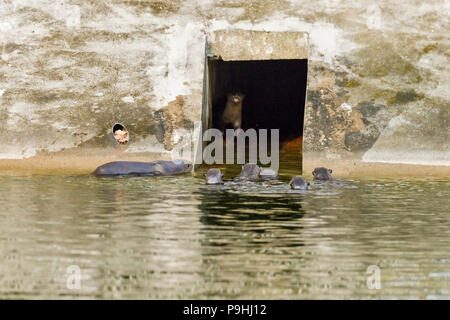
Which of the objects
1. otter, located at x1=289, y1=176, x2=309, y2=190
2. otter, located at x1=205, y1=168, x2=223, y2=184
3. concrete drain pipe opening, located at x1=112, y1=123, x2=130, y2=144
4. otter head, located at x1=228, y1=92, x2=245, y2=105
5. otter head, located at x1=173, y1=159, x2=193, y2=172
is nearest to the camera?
otter, located at x1=289, y1=176, x2=309, y2=190

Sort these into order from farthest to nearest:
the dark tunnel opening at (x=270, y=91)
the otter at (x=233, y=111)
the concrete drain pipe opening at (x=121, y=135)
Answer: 1. the dark tunnel opening at (x=270, y=91)
2. the otter at (x=233, y=111)
3. the concrete drain pipe opening at (x=121, y=135)

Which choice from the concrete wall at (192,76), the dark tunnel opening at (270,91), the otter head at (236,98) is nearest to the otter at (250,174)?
the concrete wall at (192,76)

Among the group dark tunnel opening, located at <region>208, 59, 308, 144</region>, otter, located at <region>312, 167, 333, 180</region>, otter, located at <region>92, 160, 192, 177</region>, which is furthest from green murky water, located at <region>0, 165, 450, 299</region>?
dark tunnel opening, located at <region>208, 59, 308, 144</region>

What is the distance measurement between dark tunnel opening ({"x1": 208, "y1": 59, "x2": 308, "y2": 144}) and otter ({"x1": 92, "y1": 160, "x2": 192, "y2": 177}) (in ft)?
24.7

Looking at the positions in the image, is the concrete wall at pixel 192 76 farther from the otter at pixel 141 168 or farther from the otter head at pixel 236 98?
the otter head at pixel 236 98

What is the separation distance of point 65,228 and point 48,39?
26.5 feet

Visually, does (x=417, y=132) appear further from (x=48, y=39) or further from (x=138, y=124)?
(x=48, y=39)

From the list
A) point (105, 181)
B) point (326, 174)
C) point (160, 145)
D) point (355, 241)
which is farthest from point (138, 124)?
point (355, 241)

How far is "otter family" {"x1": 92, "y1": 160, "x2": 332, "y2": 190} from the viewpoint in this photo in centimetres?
1402

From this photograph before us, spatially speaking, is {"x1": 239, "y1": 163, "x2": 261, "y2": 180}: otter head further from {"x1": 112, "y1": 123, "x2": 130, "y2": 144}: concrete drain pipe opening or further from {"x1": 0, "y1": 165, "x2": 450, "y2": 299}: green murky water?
{"x1": 112, "y1": 123, "x2": 130, "y2": 144}: concrete drain pipe opening

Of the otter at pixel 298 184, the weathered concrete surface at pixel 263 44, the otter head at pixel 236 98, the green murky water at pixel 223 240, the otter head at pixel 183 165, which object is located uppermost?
the weathered concrete surface at pixel 263 44

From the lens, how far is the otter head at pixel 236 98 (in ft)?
75.2

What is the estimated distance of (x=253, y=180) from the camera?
14047 mm

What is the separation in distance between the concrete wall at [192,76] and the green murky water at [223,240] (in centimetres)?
271
